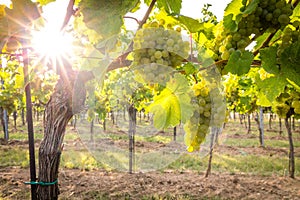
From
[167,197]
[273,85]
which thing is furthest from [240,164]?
[273,85]

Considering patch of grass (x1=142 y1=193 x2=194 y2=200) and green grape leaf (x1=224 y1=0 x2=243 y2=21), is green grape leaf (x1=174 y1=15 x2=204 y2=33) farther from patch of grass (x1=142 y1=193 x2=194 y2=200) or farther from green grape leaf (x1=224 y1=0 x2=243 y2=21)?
patch of grass (x1=142 y1=193 x2=194 y2=200)

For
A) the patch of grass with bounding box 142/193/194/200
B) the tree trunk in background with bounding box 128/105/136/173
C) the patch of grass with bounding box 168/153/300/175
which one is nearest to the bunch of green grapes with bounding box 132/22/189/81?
the patch of grass with bounding box 142/193/194/200

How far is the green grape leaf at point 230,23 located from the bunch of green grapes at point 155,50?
18 centimetres

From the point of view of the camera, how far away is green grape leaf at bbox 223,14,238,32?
97 cm

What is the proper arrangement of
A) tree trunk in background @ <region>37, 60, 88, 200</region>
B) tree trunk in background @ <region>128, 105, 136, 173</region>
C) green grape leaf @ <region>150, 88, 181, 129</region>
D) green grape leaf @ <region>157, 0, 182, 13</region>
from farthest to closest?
tree trunk in background @ <region>128, 105, 136, 173</region>, tree trunk in background @ <region>37, 60, 88, 200</region>, green grape leaf @ <region>150, 88, 181, 129</region>, green grape leaf @ <region>157, 0, 182, 13</region>

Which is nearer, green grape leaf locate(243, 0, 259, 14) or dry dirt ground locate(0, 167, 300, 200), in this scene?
green grape leaf locate(243, 0, 259, 14)

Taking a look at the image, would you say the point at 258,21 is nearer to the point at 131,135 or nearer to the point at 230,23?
the point at 230,23

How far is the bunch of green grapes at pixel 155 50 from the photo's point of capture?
39.1 inches

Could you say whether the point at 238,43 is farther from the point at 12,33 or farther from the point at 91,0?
the point at 12,33

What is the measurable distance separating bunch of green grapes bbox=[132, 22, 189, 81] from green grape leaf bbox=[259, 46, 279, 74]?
30cm

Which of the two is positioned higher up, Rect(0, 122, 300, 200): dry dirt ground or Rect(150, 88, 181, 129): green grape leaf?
Rect(150, 88, 181, 129): green grape leaf

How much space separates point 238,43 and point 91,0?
21.3 inches

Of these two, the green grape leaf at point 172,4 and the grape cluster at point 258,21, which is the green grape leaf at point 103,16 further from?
the grape cluster at point 258,21

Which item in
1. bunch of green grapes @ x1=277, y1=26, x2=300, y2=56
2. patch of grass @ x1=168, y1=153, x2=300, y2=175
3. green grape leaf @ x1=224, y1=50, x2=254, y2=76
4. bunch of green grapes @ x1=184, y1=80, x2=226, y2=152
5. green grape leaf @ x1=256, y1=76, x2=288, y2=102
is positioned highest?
bunch of green grapes @ x1=277, y1=26, x2=300, y2=56
